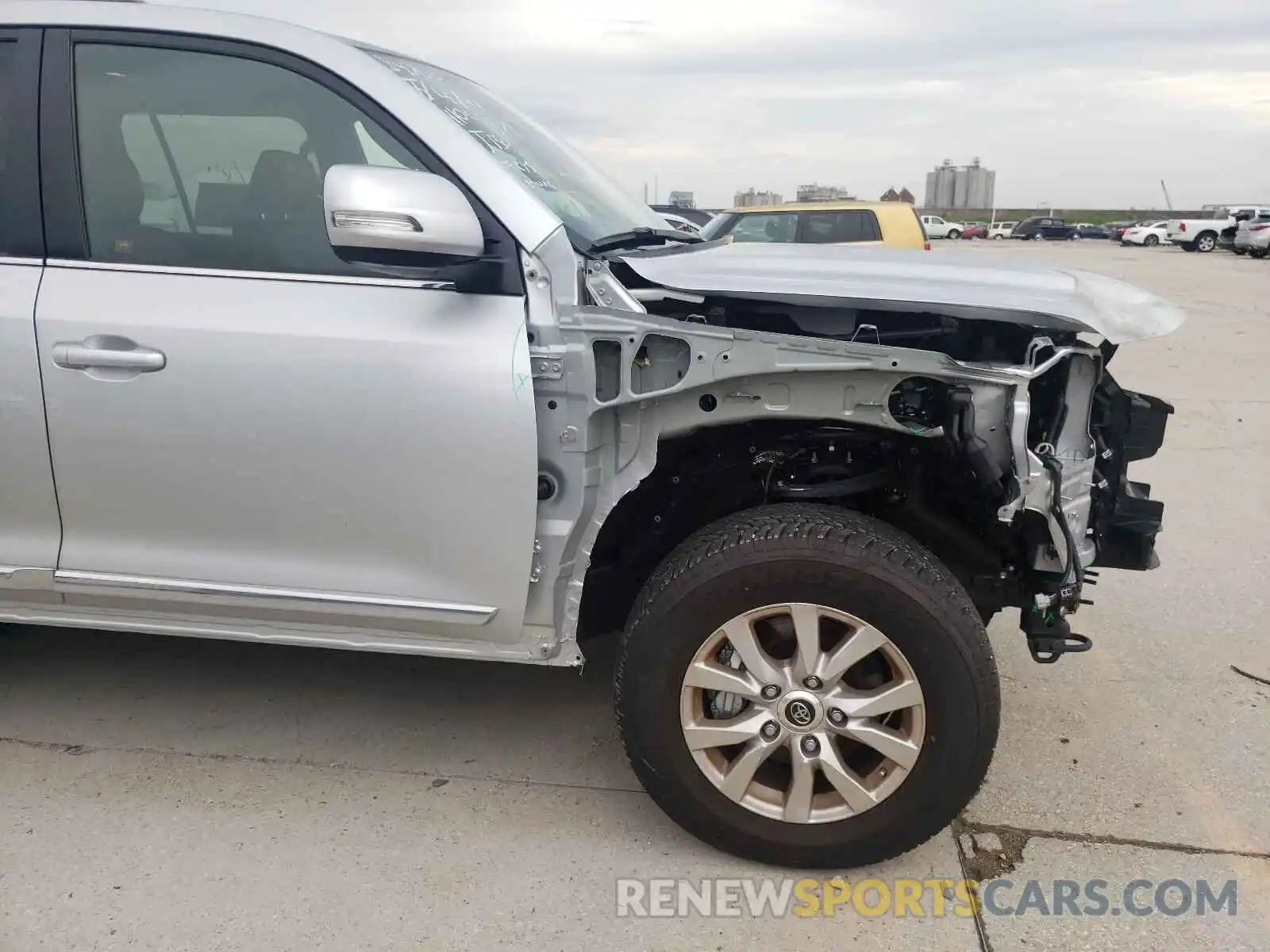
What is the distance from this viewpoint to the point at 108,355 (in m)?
2.39

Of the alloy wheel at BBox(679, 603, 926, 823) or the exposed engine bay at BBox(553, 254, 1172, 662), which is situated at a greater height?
the exposed engine bay at BBox(553, 254, 1172, 662)

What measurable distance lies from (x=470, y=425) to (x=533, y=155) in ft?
3.45

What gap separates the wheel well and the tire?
198 millimetres

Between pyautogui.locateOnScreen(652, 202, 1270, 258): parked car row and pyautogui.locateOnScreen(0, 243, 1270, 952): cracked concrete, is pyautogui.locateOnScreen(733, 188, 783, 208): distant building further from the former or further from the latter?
pyautogui.locateOnScreen(0, 243, 1270, 952): cracked concrete

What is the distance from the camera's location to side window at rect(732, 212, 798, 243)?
470 inches

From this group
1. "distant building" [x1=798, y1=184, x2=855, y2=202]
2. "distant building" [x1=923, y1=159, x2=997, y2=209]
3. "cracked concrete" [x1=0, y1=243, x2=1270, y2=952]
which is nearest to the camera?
"cracked concrete" [x1=0, y1=243, x2=1270, y2=952]

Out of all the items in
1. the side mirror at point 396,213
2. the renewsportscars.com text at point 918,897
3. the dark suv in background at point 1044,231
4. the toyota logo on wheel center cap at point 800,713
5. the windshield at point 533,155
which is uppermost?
the dark suv in background at point 1044,231

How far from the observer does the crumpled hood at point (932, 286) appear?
7.93 ft

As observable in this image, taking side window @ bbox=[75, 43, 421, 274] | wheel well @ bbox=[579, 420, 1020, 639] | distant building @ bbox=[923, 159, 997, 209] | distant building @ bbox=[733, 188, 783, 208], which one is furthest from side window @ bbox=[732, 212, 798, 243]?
distant building @ bbox=[923, 159, 997, 209]

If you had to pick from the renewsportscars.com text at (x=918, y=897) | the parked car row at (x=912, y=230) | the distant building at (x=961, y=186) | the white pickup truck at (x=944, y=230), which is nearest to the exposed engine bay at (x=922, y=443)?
the renewsportscars.com text at (x=918, y=897)

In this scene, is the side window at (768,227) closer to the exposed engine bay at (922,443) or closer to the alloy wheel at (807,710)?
the exposed engine bay at (922,443)

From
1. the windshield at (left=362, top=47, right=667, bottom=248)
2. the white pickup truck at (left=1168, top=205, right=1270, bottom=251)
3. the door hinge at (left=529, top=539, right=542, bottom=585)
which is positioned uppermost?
the white pickup truck at (left=1168, top=205, right=1270, bottom=251)

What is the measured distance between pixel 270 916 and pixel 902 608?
1.59 meters

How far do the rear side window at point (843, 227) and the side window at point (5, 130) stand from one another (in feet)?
31.9
